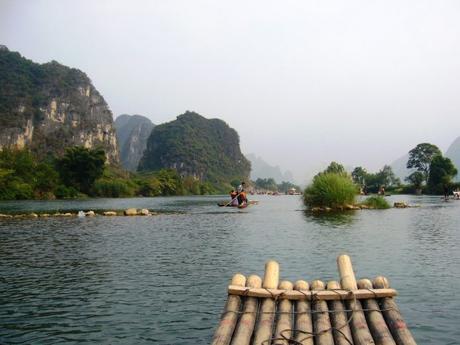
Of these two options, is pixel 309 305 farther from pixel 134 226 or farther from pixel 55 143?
pixel 55 143

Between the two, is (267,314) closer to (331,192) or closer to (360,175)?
(331,192)

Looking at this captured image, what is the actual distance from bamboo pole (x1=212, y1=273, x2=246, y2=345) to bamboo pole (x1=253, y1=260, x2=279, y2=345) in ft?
1.22

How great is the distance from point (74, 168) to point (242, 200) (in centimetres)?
6389

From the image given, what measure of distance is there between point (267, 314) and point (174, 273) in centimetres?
917

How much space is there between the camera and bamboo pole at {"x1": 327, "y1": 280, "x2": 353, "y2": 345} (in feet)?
20.6

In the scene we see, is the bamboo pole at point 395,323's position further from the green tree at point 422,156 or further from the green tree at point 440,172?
the green tree at point 422,156

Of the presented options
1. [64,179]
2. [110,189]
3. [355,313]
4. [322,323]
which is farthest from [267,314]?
[110,189]

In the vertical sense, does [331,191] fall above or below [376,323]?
above

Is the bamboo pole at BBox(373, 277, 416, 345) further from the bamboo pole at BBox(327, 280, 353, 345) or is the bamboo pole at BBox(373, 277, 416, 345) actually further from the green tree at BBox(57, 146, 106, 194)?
the green tree at BBox(57, 146, 106, 194)

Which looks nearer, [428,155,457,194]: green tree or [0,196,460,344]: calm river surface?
[0,196,460,344]: calm river surface

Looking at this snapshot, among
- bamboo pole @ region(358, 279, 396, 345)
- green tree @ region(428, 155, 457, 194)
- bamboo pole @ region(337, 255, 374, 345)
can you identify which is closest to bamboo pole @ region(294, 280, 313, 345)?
bamboo pole @ region(337, 255, 374, 345)

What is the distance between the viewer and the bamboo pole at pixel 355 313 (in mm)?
6250

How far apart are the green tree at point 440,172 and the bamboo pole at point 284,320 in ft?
384

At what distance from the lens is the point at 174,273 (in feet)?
51.4
